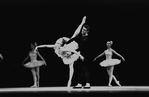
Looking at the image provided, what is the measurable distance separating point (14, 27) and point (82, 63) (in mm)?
4357

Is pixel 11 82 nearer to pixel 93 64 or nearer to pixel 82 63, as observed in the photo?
pixel 93 64

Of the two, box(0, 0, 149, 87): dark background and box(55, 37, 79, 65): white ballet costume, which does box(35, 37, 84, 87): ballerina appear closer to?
box(55, 37, 79, 65): white ballet costume

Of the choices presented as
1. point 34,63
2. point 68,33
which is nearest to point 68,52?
point 34,63

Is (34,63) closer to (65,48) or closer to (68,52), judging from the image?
(68,52)

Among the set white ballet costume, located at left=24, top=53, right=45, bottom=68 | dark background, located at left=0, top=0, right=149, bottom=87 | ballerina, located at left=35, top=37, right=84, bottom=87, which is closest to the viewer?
ballerina, located at left=35, top=37, right=84, bottom=87

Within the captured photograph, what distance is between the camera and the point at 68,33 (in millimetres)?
13273

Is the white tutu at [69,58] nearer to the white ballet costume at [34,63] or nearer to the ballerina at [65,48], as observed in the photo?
the ballerina at [65,48]

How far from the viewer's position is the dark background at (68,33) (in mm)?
12930

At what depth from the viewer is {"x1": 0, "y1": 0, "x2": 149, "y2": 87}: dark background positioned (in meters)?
12.9

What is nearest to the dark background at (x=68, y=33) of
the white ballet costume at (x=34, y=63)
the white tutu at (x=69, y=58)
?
the white ballet costume at (x=34, y=63)

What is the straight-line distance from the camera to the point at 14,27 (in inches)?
527

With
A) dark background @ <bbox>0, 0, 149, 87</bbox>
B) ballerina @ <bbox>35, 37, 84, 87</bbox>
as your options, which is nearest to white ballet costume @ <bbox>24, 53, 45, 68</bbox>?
dark background @ <bbox>0, 0, 149, 87</bbox>

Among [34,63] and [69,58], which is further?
[34,63]

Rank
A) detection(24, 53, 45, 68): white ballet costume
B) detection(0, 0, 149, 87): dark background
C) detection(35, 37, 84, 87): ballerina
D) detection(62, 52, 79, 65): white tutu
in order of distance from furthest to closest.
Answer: detection(0, 0, 149, 87): dark background, detection(24, 53, 45, 68): white ballet costume, detection(62, 52, 79, 65): white tutu, detection(35, 37, 84, 87): ballerina
